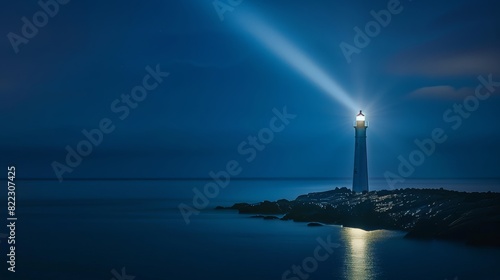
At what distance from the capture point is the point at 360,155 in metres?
44.8

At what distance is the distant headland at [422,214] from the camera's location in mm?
26125

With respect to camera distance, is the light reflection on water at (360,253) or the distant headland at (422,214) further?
the distant headland at (422,214)

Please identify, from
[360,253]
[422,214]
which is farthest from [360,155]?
[360,253]

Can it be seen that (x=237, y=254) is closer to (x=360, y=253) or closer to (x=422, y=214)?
(x=360, y=253)

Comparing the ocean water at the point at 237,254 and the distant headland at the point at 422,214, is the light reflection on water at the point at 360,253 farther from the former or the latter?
the distant headland at the point at 422,214

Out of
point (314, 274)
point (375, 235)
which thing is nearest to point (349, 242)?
point (375, 235)

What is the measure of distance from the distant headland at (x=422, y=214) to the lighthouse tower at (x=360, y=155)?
1144 mm

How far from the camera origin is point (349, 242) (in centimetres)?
3055

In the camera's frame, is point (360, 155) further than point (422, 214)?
Yes

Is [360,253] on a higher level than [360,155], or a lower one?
lower

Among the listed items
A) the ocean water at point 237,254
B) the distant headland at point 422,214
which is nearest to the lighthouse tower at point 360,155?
the distant headland at point 422,214

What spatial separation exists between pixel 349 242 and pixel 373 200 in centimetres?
933

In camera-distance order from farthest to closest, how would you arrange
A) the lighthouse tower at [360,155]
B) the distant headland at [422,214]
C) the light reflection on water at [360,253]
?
the lighthouse tower at [360,155]
the distant headland at [422,214]
the light reflection on water at [360,253]

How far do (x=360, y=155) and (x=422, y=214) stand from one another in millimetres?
13112
